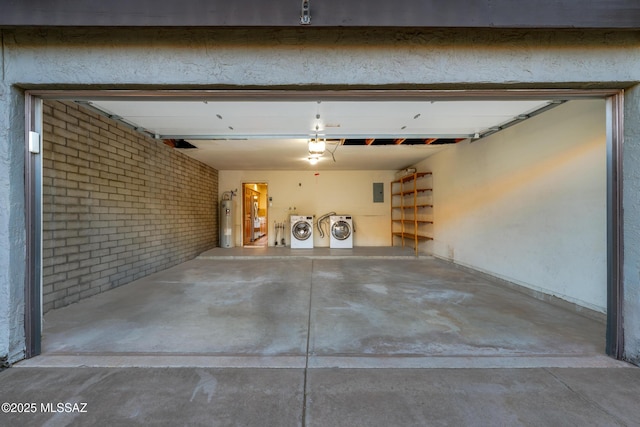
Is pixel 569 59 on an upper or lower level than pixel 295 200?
upper

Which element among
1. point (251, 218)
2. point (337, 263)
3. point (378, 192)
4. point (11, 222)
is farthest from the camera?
point (251, 218)

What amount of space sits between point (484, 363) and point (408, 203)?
5.60 m

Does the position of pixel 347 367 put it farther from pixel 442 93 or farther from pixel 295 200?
pixel 295 200

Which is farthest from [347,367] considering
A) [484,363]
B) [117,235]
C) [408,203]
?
[408,203]

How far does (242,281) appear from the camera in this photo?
155 inches

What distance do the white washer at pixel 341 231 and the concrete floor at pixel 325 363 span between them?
12.8 ft

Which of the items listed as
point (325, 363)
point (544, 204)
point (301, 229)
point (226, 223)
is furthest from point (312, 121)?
point (226, 223)

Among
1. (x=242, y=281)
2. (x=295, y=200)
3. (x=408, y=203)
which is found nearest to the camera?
(x=242, y=281)

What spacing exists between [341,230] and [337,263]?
5.95ft

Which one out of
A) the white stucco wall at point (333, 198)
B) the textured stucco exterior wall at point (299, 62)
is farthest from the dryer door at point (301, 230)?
the textured stucco exterior wall at point (299, 62)

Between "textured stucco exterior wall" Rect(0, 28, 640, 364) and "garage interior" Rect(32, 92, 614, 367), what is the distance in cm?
30

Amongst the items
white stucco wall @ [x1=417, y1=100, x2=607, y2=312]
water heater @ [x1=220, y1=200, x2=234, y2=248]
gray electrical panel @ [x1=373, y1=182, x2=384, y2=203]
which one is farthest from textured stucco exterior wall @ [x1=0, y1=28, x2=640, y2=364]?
gray electrical panel @ [x1=373, y1=182, x2=384, y2=203]

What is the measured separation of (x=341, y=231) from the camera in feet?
23.5

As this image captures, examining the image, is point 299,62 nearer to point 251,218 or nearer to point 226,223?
point 226,223
